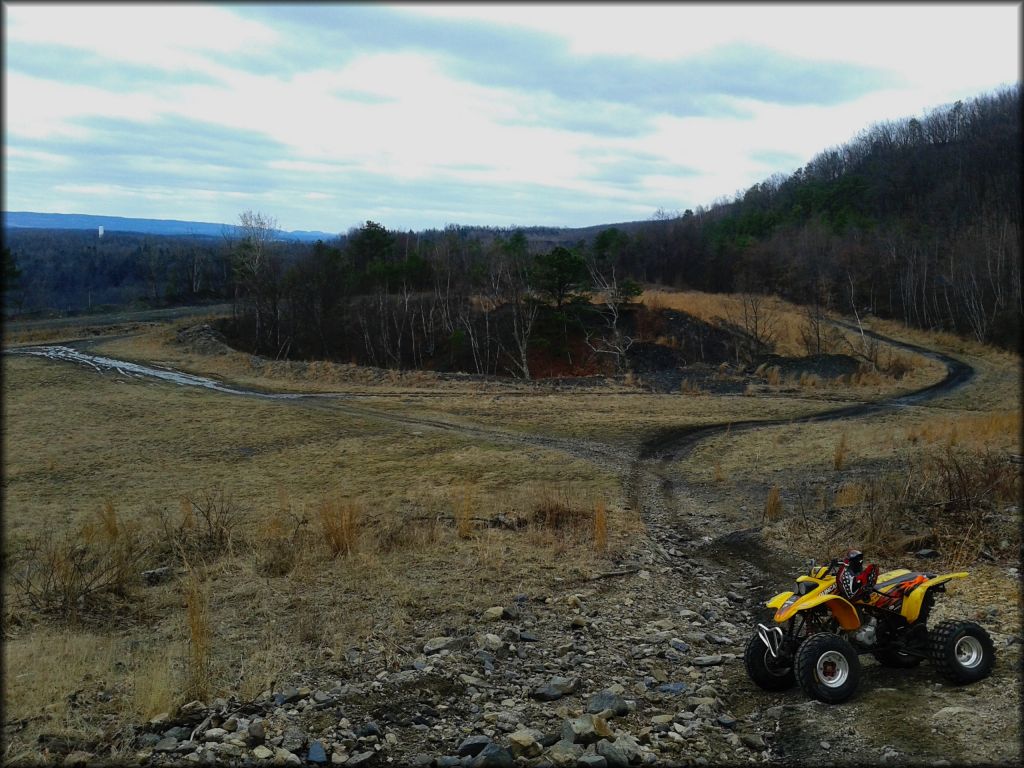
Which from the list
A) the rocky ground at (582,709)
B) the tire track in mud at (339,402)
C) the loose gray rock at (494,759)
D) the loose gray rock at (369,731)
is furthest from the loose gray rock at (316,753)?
the tire track in mud at (339,402)

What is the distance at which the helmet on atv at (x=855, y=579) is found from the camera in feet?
20.7

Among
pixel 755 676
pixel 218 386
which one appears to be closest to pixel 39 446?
pixel 218 386

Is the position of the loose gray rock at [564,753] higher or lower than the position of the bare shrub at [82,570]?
higher

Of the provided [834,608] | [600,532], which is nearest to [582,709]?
[834,608]

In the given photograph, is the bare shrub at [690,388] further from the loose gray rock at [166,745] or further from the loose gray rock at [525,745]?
the loose gray rock at [166,745]

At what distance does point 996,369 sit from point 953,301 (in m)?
19.2

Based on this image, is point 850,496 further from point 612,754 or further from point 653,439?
point 612,754

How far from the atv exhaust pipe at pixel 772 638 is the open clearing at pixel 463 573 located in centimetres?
44

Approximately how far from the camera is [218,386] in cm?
3072

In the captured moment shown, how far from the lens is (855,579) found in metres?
6.30

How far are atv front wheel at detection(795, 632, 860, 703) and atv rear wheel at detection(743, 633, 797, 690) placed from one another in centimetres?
34

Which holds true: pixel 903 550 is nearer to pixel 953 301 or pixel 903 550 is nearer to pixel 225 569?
pixel 225 569

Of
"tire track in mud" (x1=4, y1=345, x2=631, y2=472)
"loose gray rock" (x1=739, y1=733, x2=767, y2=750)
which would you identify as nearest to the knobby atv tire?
"loose gray rock" (x1=739, y1=733, x2=767, y2=750)

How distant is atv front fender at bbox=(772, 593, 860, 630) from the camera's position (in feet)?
20.4
